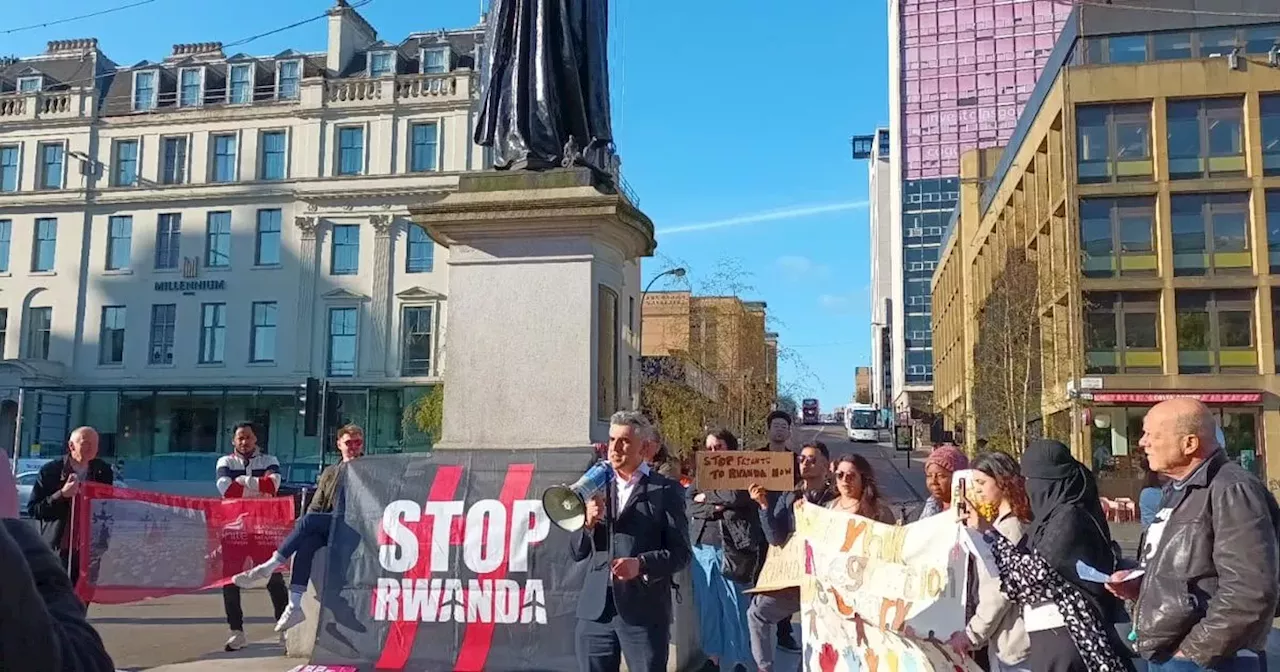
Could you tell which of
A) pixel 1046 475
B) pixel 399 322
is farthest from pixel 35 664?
pixel 399 322

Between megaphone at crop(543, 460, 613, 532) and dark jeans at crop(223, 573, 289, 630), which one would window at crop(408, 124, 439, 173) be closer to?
dark jeans at crop(223, 573, 289, 630)

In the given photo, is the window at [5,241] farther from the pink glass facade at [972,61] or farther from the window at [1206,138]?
the pink glass facade at [972,61]

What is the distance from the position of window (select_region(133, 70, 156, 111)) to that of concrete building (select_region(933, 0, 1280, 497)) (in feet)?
123

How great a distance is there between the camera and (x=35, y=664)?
1821 millimetres

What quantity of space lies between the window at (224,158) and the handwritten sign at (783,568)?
1617 inches

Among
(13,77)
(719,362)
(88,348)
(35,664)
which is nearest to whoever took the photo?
(35,664)

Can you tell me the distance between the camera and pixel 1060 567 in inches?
176

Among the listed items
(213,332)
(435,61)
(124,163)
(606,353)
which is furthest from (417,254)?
(606,353)

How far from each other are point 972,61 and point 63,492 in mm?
101353

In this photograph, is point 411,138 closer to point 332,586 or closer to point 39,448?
point 39,448

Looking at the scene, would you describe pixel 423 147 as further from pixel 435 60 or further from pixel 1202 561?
pixel 1202 561

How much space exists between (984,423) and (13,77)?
4673 cm

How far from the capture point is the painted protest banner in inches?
177

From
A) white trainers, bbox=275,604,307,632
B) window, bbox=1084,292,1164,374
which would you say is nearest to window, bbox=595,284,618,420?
white trainers, bbox=275,604,307,632
